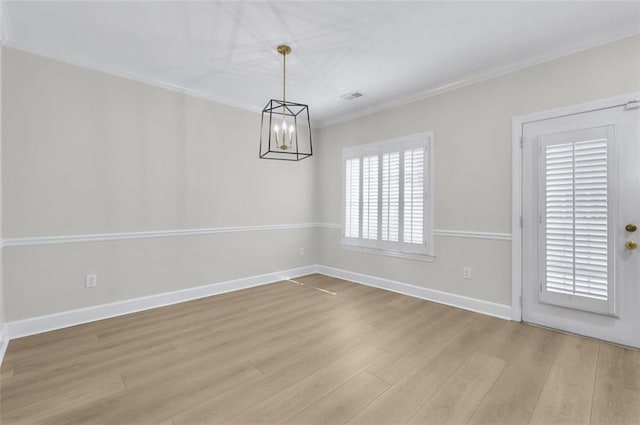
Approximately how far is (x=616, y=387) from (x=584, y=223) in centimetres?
138

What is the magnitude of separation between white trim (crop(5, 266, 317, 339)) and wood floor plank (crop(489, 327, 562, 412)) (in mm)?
3346

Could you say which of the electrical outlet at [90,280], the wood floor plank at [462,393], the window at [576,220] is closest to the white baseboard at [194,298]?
the electrical outlet at [90,280]

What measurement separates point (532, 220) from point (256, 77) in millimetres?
3439

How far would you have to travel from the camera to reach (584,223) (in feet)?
8.94

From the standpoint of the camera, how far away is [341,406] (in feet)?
5.94

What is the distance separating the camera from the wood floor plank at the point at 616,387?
1.72m

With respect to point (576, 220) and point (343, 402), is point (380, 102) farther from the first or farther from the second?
point (343, 402)

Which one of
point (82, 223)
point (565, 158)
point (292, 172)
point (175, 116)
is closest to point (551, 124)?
point (565, 158)

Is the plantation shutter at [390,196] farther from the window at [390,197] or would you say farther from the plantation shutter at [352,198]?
the plantation shutter at [352,198]

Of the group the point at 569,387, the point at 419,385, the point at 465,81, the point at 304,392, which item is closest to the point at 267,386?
the point at 304,392

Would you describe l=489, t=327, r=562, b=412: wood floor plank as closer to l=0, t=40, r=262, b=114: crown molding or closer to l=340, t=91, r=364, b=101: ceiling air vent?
l=340, t=91, r=364, b=101: ceiling air vent

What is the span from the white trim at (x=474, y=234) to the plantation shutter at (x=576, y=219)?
1.21 ft

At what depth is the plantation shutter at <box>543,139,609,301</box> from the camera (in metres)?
2.65

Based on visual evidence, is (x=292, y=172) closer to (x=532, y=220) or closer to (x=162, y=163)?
(x=162, y=163)
